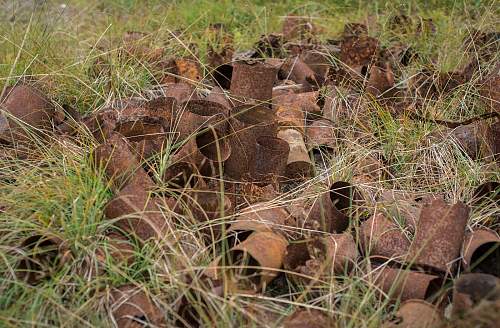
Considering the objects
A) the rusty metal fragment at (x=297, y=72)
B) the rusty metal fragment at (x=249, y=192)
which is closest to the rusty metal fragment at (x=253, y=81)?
the rusty metal fragment at (x=297, y=72)

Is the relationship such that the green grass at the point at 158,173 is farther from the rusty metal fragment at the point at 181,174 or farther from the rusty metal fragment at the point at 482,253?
the rusty metal fragment at the point at 482,253

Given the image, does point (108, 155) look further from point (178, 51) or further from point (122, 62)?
point (178, 51)

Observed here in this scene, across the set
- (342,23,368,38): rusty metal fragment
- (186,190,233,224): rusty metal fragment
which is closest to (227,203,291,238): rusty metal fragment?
(186,190,233,224): rusty metal fragment

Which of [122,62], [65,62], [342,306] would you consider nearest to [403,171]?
[342,306]

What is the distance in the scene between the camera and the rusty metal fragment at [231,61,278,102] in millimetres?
3027

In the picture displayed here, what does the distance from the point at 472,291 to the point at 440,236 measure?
0.30 m

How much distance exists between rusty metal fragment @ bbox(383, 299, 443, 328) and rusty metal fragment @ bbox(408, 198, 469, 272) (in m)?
0.21

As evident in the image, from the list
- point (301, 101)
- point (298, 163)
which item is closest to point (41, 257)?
point (298, 163)

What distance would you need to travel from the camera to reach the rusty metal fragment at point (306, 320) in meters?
1.91

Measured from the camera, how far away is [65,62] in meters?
3.41

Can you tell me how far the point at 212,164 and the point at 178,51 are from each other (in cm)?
150

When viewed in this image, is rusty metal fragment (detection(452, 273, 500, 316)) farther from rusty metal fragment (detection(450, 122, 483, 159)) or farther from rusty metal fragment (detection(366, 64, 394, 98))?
rusty metal fragment (detection(366, 64, 394, 98))

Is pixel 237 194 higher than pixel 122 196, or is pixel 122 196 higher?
pixel 122 196

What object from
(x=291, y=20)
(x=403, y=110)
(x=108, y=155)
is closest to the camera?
(x=108, y=155)
